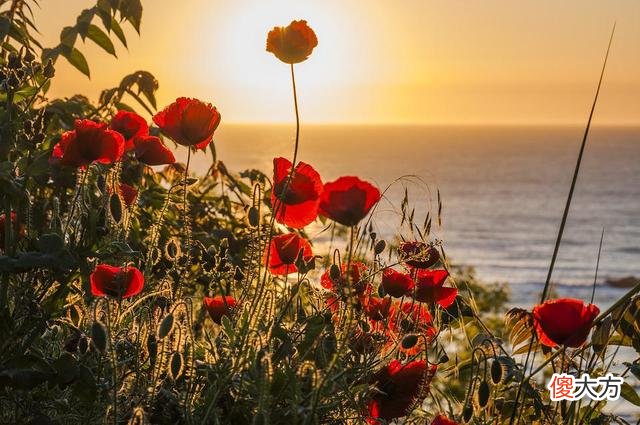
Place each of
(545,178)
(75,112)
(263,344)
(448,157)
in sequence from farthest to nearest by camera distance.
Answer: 1. (448,157)
2. (545,178)
3. (75,112)
4. (263,344)

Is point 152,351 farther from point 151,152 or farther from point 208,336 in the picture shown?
point 151,152

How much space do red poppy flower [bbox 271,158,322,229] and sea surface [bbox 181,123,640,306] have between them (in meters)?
0.06

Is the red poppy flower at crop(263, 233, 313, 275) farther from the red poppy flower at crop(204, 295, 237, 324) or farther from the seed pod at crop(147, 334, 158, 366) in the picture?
the seed pod at crop(147, 334, 158, 366)

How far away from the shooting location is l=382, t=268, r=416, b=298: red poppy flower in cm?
204

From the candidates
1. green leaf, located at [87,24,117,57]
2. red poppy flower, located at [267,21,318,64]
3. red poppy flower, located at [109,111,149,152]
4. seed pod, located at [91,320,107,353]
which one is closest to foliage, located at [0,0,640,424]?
seed pod, located at [91,320,107,353]

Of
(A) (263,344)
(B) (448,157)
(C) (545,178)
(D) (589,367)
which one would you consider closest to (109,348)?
(A) (263,344)

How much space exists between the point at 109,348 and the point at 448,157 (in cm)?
16940

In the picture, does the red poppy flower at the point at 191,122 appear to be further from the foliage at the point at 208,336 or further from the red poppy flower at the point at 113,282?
the red poppy flower at the point at 113,282

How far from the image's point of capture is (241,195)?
397cm

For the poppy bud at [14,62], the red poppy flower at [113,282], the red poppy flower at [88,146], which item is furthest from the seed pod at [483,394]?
the poppy bud at [14,62]

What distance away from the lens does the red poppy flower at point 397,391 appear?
5.82ft

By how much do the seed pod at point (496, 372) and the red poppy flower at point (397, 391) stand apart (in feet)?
0.48

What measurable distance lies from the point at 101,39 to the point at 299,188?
4.30ft

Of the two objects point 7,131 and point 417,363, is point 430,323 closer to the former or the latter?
point 417,363
